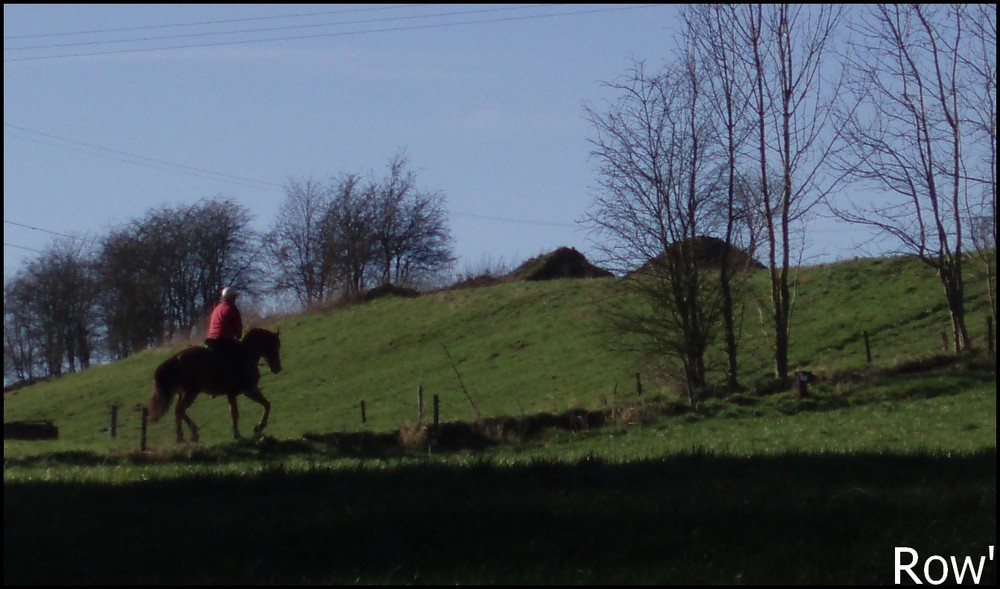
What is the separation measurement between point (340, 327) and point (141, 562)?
1962 inches

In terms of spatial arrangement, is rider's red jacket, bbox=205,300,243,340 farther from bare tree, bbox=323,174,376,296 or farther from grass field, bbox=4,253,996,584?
bare tree, bbox=323,174,376,296

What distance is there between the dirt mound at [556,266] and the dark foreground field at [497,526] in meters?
60.6

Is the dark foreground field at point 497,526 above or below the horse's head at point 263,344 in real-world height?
below

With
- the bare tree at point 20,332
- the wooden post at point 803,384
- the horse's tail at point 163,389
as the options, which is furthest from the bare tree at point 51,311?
the wooden post at point 803,384

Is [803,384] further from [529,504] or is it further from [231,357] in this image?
[529,504]

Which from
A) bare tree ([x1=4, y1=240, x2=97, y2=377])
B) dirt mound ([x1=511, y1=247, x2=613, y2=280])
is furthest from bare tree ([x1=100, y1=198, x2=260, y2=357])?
dirt mound ([x1=511, y1=247, x2=613, y2=280])

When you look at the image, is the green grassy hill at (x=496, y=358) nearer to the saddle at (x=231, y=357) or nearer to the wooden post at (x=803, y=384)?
the wooden post at (x=803, y=384)

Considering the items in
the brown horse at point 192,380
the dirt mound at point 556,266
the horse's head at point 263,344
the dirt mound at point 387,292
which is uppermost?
the dirt mound at point 556,266

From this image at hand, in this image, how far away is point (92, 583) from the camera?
6586 millimetres

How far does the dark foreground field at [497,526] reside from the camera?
7.13 meters

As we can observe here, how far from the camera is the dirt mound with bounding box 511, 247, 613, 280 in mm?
71750

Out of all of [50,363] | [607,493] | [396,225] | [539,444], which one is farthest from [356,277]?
[607,493]

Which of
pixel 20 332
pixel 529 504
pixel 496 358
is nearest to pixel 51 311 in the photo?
pixel 20 332

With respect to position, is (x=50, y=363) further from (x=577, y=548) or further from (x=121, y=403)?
(x=577, y=548)
